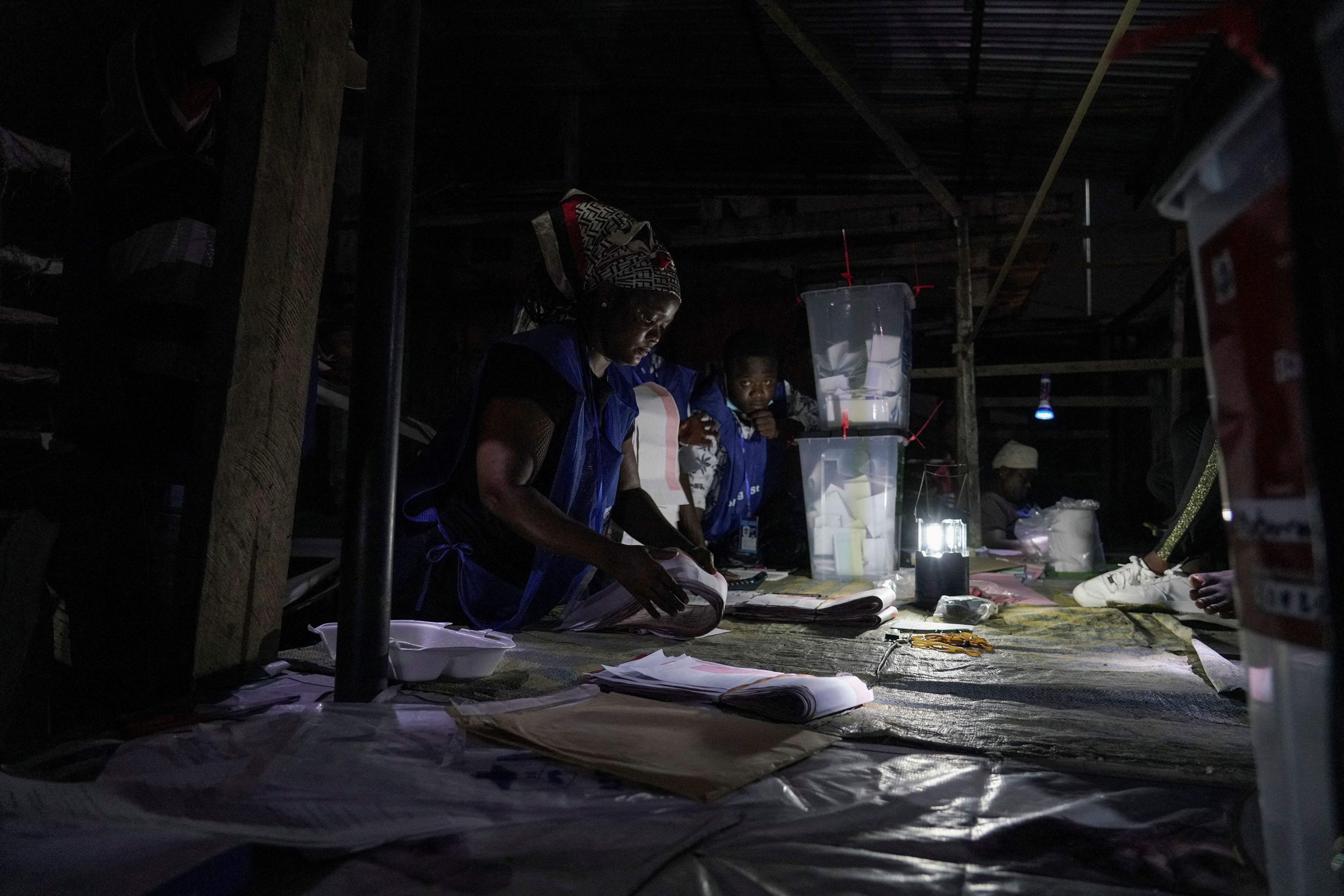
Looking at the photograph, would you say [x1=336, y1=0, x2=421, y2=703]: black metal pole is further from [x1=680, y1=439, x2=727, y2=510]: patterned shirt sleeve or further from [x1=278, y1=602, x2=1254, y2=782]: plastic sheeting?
[x1=680, y1=439, x2=727, y2=510]: patterned shirt sleeve

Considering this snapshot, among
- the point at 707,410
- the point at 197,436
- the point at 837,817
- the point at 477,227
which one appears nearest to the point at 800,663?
the point at 837,817

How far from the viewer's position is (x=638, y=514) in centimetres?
289

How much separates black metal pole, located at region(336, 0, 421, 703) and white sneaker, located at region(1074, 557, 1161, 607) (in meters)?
2.51

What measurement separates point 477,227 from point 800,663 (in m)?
4.46

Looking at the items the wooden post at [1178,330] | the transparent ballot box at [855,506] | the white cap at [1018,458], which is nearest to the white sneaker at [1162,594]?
the transparent ballot box at [855,506]

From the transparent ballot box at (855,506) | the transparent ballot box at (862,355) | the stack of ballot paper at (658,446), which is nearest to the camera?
Answer: the transparent ballot box at (855,506)

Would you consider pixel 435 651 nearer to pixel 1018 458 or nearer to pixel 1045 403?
pixel 1018 458

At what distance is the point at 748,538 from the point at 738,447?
58 cm

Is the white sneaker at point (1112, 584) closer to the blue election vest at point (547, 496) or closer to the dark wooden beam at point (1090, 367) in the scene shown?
the dark wooden beam at point (1090, 367)

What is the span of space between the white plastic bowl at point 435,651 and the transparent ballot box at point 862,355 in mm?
2405

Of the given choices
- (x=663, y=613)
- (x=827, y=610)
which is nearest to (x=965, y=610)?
(x=827, y=610)

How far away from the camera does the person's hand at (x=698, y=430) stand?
175 inches

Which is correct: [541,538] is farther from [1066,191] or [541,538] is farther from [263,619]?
[1066,191]

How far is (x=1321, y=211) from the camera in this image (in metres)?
0.37
